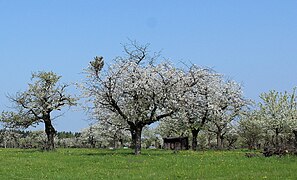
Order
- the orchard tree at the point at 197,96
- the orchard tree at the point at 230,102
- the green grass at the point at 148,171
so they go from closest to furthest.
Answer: the green grass at the point at 148,171 → the orchard tree at the point at 197,96 → the orchard tree at the point at 230,102

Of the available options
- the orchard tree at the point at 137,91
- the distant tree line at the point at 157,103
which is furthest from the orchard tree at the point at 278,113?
the orchard tree at the point at 137,91

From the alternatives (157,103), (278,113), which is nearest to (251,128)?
(278,113)

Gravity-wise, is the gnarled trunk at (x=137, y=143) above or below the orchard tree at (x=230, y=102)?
below

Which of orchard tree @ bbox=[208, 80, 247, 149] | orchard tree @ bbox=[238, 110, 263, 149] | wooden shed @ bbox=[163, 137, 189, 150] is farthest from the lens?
orchard tree @ bbox=[238, 110, 263, 149]

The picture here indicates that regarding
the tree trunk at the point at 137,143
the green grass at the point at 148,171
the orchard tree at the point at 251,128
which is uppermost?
the orchard tree at the point at 251,128

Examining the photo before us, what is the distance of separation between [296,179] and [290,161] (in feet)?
29.5

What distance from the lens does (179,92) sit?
42.0 m

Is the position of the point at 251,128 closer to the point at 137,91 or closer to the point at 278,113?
the point at 278,113

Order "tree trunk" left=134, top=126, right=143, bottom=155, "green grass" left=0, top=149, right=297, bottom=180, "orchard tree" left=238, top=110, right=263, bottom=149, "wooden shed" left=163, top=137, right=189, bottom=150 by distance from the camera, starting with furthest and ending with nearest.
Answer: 1. "orchard tree" left=238, top=110, right=263, bottom=149
2. "wooden shed" left=163, top=137, right=189, bottom=150
3. "tree trunk" left=134, top=126, right=143, bottom=155
4. "green grass" left=0, top=149, right=297, bottom=180

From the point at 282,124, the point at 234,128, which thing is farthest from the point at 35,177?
the point at 234,128

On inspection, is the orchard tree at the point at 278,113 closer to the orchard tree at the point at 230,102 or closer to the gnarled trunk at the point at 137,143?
the orchard tree at the point at 230,102

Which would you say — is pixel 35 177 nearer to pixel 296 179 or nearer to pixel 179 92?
pixel 296 179

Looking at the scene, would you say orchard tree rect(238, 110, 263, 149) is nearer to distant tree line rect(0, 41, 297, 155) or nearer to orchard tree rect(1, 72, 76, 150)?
distant tree line rect(0, 41, 297, 155)

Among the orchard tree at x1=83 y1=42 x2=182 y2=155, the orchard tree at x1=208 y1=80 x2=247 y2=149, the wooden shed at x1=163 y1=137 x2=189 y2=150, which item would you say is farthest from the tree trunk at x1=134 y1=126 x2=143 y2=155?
the wooden shed at x1=163 y1=137 x2=189 y2=150
